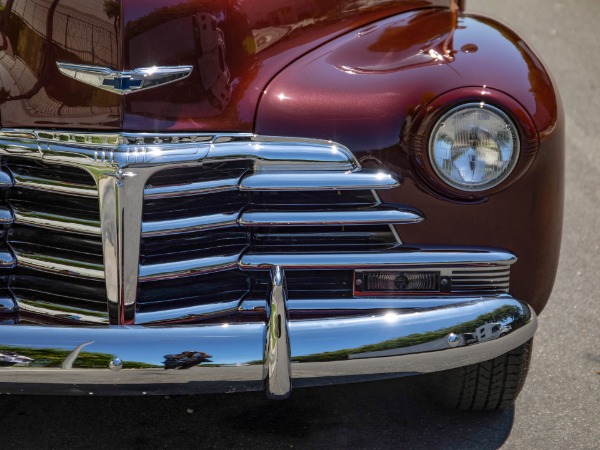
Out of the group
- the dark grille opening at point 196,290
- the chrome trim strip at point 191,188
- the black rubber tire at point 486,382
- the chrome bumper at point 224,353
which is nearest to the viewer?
the chrome bumper at point 224,353

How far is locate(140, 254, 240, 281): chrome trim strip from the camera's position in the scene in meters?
2.51

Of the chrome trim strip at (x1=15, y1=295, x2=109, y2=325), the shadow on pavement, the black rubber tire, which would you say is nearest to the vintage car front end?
the chrome trim strip at (x1=15, y1=295, x2=109, y2=325)

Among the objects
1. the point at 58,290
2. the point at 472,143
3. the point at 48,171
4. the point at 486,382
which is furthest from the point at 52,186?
the point at 486,382

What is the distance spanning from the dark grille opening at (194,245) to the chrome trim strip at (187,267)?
0.8 inches

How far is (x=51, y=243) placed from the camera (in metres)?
2.60

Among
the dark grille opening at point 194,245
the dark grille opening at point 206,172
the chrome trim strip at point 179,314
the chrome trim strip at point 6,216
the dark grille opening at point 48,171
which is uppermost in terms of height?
the dark grille opening at point 206,172

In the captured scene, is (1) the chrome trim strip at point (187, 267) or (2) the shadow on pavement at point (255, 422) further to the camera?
(2) the shadow on pavement at point (255, 422)

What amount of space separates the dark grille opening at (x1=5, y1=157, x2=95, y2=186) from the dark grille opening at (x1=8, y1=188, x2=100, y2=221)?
0.05 meters

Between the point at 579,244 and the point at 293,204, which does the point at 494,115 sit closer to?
the point at 293,204

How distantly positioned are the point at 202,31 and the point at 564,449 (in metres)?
1.55

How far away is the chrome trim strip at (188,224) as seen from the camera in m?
2.49

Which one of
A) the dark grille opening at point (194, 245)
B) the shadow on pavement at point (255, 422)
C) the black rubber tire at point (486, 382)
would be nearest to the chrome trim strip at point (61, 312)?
the dark grille opening at point (194, 245)

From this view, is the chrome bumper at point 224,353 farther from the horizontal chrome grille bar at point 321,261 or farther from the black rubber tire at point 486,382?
the black rubber tire at point 486,382

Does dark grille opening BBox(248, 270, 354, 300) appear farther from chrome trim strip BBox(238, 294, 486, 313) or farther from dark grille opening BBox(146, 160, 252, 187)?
dark grille opening BBox(146, 160, 252, 187)
